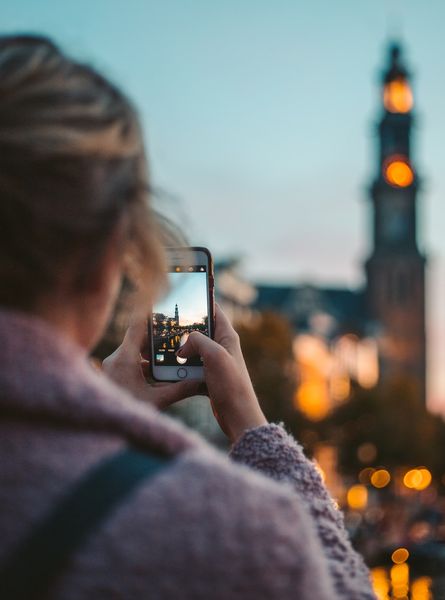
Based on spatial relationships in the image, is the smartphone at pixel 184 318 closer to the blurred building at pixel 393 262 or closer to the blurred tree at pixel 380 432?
the blurred tree at pixel 380 432

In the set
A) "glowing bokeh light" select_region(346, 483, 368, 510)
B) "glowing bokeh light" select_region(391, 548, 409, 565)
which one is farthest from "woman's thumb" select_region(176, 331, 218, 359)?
"glowing bokeh light" select_region(346, 483, 368, 510)

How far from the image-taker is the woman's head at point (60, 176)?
1406 mm

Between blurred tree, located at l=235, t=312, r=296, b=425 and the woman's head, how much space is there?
36.8 meters

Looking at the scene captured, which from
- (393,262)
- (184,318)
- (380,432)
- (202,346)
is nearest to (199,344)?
(202,346)

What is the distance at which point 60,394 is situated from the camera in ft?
4.47

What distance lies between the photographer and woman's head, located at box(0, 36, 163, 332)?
141 centimetres

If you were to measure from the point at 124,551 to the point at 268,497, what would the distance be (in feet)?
0.61

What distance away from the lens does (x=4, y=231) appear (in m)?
1.43

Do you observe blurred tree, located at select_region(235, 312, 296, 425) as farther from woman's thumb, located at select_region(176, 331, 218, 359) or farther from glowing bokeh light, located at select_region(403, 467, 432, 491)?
woman's thumb, located at select_region(176, 331, 218, 359)

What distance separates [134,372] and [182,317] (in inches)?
9.0

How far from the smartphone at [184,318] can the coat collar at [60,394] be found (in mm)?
812

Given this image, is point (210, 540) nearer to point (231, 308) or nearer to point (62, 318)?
point (62, 318)

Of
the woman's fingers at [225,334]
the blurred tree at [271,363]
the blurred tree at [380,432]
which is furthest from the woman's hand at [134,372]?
the blurred tree at [380,432]

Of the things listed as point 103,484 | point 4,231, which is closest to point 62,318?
point 4,231
